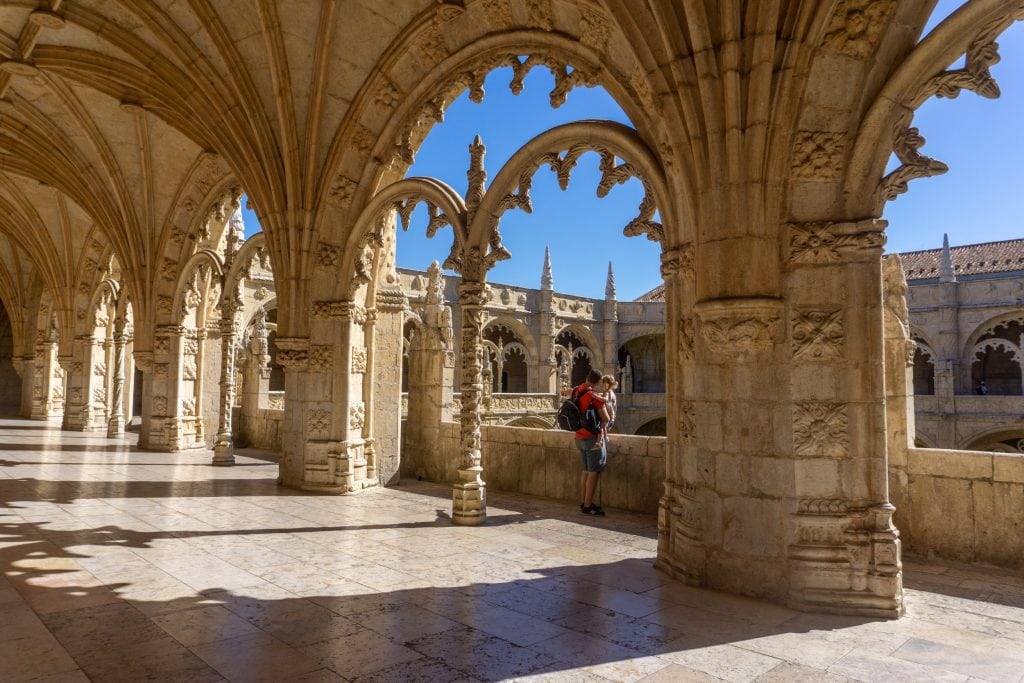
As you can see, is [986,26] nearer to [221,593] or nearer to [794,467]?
[794,467]

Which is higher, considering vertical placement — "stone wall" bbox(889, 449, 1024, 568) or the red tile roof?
the red tile roof

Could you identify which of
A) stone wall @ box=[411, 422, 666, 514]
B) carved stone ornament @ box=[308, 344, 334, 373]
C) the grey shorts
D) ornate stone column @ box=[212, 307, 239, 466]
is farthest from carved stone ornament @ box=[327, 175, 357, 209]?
the grey shorts

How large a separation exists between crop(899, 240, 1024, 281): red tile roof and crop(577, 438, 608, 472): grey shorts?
26867 millimetres

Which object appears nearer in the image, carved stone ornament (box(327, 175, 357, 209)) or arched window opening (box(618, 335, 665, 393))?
carved stone ornament (box(327, 175, 357, 209))

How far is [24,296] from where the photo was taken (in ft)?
69.1

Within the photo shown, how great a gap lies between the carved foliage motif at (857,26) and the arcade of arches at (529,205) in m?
0.01

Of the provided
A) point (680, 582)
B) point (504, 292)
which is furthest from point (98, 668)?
point (504, 292)

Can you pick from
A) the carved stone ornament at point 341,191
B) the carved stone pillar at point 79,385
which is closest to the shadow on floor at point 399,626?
the carved stone ornament at point 341,191

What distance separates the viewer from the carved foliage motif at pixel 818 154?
3914 mm

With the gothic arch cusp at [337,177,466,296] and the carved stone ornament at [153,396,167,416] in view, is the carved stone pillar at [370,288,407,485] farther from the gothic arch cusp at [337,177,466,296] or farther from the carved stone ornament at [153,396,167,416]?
the carved stone ornament at [153,396,167,416]

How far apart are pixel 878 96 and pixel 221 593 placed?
4857mm

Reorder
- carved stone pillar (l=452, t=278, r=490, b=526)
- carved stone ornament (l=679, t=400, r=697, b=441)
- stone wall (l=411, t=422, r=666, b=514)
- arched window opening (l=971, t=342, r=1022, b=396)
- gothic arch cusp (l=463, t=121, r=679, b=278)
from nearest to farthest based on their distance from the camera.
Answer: carved stone ornament (l=679, t=400, r=697, b=441)
gothic arch cusp (l=463, t=121, r=679, b=278)
carved stone pillar (l=452, t=278, r=490, b=526)
stone wall (l=411, t=422, r=666, b=514)
arched window opening (l=971, t=342, r=1022, b=396)

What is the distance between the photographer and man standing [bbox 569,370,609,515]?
6.27 metres

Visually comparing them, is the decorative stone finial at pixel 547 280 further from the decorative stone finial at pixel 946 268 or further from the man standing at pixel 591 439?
the man standing at pixel 591 439
